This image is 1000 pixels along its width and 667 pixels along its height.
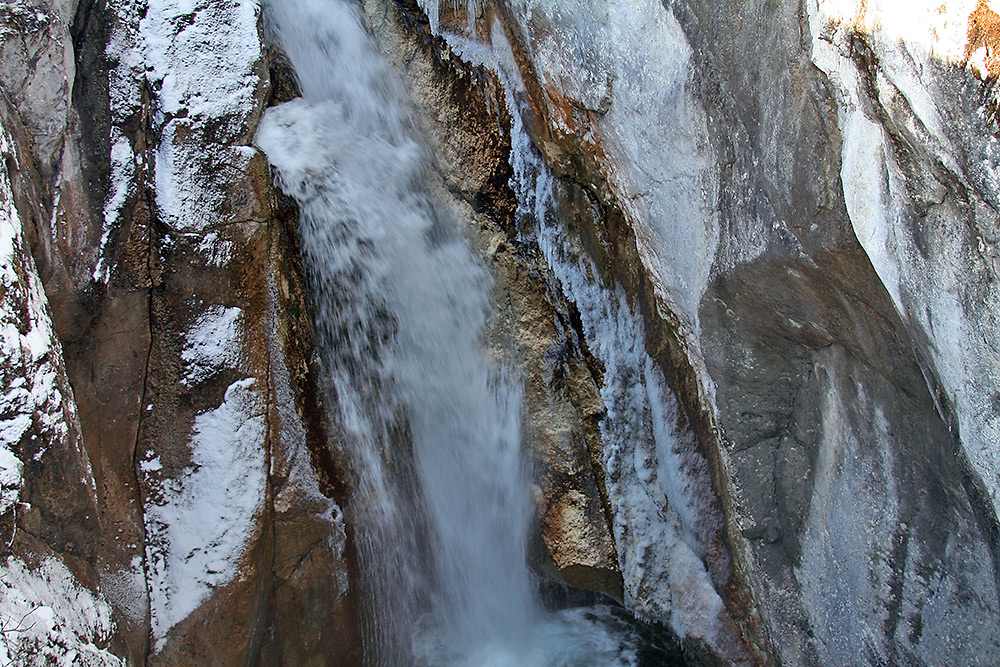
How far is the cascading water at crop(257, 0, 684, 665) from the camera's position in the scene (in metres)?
2.38

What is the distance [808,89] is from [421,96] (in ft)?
4.55

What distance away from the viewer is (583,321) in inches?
91.7

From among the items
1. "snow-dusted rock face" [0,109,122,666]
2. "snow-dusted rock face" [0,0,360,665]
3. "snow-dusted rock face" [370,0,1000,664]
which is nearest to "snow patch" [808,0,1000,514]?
"snow-dusted rock face" [370,0,1000,664]

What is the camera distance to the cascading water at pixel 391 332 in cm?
238

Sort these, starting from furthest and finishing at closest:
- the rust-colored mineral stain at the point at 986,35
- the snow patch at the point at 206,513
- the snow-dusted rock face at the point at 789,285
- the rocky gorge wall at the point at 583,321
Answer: the snow patch at the point at 206,513, the rocky gorge wall at the point at 583,321, the snow-dusted rock face at the point at 789,285, the rust-colored mineral stain at the point at 986,35

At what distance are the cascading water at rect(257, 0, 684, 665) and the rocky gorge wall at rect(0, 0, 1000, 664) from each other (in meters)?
0.09

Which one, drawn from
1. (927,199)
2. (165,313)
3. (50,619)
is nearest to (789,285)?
(927,199)

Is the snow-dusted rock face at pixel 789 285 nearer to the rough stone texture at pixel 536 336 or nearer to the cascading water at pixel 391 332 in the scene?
the rough stone texture at pixel 536 336

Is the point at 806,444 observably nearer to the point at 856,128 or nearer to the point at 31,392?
the point at 856,128

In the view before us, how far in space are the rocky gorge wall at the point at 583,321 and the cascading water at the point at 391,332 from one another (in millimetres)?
92

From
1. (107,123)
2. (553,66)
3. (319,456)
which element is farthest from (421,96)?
(319,456)

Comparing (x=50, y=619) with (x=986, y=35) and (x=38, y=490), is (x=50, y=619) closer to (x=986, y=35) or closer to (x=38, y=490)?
(x=38, y=490)

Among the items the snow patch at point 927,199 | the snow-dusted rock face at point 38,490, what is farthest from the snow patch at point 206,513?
the snow patch at point 927,199

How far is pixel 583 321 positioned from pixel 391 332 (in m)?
0.69
